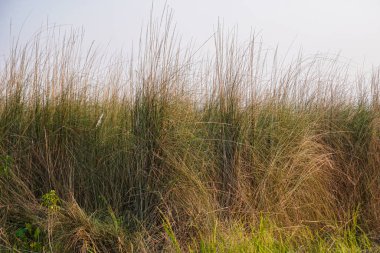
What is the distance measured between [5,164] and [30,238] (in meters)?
0.69

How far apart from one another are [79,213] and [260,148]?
4.94 feet

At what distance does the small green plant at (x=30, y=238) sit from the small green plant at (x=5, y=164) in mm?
551

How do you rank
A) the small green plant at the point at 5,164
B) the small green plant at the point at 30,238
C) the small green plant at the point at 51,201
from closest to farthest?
1. the small green plant at the point at 30,238
2. the small green plant at the point at 51,201
3. the small green plant at the point at 5,164

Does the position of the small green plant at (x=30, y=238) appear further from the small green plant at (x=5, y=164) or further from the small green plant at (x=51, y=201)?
the small green plant at (x=5, y=164)

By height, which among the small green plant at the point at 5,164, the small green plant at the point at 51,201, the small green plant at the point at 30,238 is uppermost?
the small green plant at the point at 5,164

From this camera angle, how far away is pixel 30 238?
3146mm

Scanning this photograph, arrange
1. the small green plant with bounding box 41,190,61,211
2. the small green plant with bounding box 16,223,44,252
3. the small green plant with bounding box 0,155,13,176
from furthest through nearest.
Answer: the small green plant with bounding box 0,155,13,176, the small green plant with bounding box 41,190,61,211, the small green plant with bounding box 16,223,44,252

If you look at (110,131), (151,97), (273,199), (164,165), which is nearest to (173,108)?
(151,97)

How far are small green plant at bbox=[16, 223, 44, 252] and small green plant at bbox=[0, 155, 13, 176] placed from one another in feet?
1.81

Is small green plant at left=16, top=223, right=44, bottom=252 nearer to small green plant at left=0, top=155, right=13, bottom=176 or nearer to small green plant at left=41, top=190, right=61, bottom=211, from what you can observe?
small green plant at left=41, top=190, right=61, bottom=211

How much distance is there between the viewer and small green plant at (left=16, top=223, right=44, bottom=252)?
2919mm

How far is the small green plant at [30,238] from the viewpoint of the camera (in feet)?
9.58

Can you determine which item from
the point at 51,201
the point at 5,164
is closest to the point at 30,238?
the point at 51,201

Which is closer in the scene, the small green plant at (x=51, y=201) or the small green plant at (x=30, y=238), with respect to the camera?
the small green plant at (x=30, y=238)
